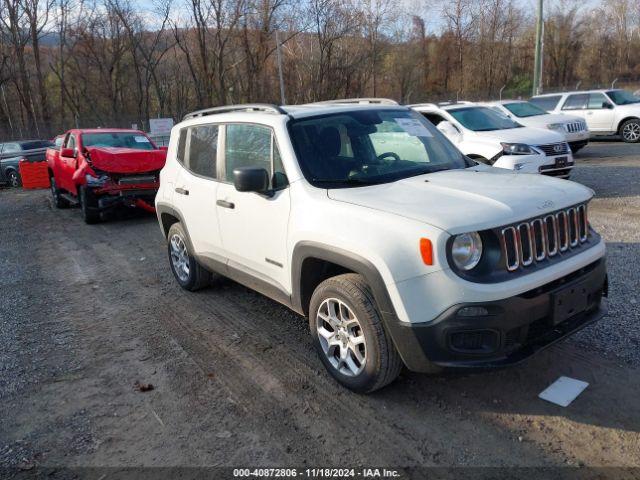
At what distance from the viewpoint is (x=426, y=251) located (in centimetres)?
284

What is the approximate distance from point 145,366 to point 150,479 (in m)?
1.38

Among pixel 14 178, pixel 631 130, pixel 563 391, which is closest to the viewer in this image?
pixel 563 391

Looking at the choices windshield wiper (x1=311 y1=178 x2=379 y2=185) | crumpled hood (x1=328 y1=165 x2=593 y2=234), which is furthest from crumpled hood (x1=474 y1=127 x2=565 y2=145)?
windshield wiper (x1=311 y1=178 x2=379 y2=185)

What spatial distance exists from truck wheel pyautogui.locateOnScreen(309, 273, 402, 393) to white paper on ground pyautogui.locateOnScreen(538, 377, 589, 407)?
3.17 feet

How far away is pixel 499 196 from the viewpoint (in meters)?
3.21

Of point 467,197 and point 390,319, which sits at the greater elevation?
point 467,197

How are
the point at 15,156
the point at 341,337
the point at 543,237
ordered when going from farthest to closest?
the point at 15,156 < the point at 341,337 < the point at 543,237

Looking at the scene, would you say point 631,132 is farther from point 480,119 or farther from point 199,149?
point 199,149

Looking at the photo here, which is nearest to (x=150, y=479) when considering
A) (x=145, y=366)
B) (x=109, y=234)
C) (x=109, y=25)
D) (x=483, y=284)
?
(x=145, y=366)

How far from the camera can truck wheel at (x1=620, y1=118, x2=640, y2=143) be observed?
16094 mm

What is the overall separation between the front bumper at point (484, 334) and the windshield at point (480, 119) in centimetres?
736

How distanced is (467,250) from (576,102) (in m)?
16.3

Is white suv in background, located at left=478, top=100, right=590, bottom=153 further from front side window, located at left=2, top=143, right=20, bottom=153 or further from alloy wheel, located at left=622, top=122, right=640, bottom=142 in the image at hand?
front side window, located at left=2, top=143, right=20, bottom=153

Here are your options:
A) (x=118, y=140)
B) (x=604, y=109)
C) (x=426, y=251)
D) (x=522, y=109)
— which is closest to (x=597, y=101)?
(x=604, y=109)
